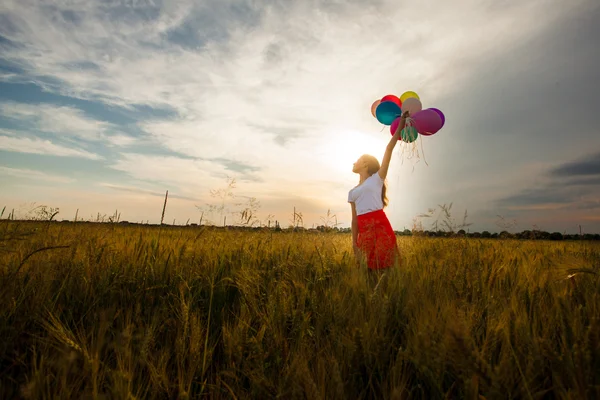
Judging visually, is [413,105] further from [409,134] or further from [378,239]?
[378,239]

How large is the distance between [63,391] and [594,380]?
6.15 ft

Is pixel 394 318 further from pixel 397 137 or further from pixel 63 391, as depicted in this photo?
pixel 397 137

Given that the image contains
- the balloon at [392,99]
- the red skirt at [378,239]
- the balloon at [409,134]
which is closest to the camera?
the red skirt at [378,239]

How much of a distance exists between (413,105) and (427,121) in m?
0.49

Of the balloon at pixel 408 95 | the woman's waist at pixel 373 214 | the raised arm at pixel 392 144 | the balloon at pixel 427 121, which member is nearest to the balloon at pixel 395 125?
the raised arm at pixel 392 144

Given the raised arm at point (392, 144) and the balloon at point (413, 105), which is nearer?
the raised arm at point (392, 144)

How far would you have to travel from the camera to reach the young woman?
439 centimetres

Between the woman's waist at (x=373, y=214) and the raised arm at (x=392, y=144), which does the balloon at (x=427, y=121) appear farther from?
the woman's waist at (x=373, y=214)

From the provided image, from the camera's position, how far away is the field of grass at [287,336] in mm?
1148

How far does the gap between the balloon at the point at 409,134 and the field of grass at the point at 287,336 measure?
2.44 metres

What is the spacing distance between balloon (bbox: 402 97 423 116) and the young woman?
162mm

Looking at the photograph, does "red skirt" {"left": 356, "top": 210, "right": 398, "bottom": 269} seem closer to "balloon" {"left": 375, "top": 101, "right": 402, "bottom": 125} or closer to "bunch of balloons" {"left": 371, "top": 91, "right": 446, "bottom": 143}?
"bunch of balloons" {"left": 371, "top": 91, "right": 446, "bottom": 143}

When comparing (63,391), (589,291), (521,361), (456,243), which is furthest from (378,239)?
(63,391)

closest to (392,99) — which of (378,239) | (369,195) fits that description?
(369,195)
